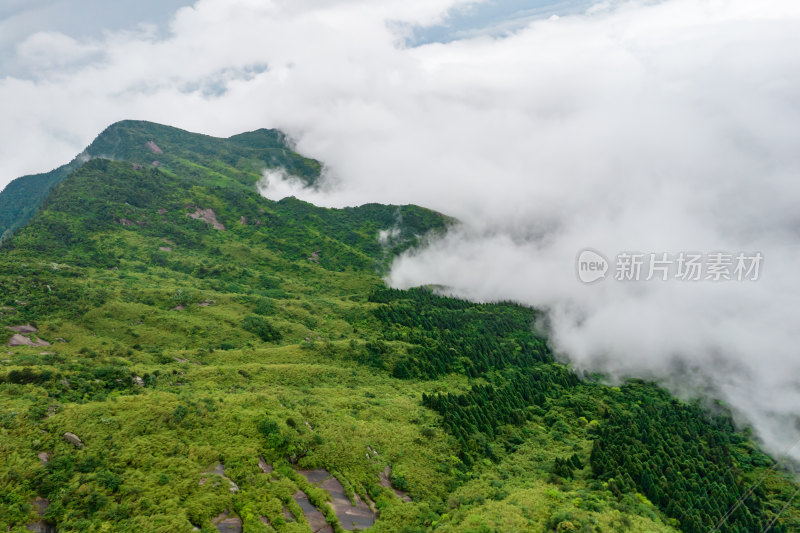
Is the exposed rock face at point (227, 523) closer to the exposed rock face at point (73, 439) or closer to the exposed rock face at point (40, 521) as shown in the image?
the exposed rock face at point (40, 521)

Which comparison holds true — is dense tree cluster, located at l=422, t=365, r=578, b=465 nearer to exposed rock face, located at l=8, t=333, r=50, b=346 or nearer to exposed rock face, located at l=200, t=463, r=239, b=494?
exposed rock face, located at l=200, t=463, r=239, b=494

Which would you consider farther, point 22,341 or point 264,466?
point 22,341

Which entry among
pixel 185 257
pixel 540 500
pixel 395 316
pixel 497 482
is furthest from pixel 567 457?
pixel 185 257

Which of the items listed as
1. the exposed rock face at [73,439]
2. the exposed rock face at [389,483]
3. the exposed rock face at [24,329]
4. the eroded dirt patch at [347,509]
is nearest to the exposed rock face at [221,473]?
the eroded dirt patch at [347,509]

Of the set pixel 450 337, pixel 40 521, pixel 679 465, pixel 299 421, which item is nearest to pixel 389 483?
pixel 299 421

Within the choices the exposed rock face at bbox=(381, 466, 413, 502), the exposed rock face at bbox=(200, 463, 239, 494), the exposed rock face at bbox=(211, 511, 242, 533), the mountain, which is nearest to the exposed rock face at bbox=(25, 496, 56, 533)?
the mountain

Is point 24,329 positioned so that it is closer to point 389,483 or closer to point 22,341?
point 22,341

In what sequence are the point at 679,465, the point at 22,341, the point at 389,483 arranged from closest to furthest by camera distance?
1. the point at 389,483
2. the point at 22,341
3. the point at 679,465

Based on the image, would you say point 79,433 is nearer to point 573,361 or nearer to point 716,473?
point 716,473
